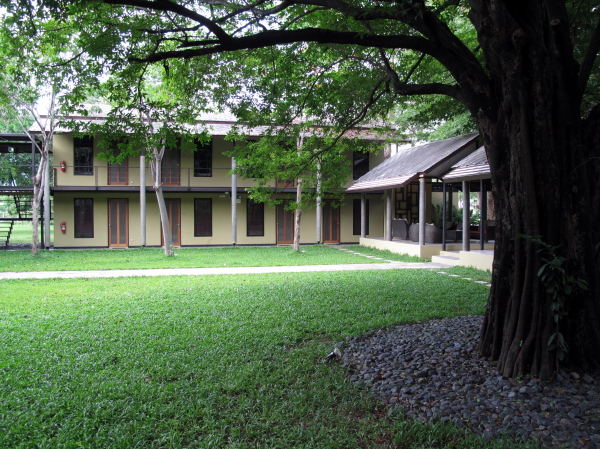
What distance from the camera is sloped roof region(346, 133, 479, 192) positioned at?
14555 mm

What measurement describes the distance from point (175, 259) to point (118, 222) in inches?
260

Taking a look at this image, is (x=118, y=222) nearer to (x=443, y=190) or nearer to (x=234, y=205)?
(x=234, y=205)

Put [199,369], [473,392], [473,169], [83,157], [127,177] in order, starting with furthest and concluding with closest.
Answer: [127,177] → [83,157] → [473,169] → [199,369] → [473,392]

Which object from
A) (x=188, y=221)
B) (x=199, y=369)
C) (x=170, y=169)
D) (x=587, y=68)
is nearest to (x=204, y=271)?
(x=199, y=369)

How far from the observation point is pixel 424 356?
4652mm

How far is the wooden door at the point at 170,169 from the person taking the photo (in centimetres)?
2020

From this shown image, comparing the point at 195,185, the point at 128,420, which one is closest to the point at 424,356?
the point at 128,420

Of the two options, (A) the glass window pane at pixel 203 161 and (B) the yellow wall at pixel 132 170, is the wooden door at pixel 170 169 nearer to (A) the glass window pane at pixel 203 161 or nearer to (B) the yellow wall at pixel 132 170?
(B) the yellow wall at pixel 132 170

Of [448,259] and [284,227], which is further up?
[284,227]

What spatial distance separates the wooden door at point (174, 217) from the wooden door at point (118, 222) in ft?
5.42

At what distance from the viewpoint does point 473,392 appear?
147 inches

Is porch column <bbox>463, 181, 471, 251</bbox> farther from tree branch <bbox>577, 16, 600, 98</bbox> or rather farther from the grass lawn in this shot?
tree branch <bbox>577, 16, 600, 98</bbox>

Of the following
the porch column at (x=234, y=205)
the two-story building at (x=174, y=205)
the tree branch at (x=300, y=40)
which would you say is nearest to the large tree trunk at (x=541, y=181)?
the tree branch at (x=300, y=40)

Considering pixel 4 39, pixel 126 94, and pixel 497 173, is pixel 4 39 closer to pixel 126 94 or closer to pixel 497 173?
pixel 126 94
